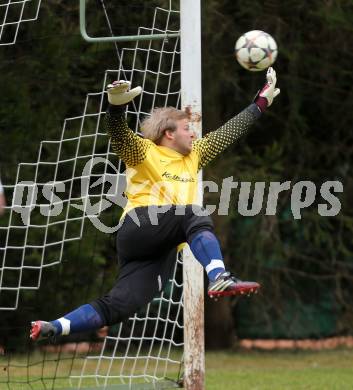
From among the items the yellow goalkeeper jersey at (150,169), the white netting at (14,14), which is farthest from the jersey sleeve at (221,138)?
the white netting at (14,14)

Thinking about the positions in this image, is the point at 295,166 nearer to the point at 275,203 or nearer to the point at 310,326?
the point at 275,203

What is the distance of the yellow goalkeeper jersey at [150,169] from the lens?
238 inches

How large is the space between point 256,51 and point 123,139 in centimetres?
128

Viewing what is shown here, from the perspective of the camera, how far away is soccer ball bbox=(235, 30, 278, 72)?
22.4 feet

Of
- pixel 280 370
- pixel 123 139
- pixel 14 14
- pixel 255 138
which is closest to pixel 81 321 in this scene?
pixel 123 139

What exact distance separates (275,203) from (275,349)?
6.25ft

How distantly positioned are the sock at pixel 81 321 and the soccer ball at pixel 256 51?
198cm

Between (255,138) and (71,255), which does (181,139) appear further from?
(255,138)

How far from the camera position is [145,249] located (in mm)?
6066

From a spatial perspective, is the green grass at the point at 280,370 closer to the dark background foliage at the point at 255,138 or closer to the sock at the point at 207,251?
the dark background foliage at the point at 255,138

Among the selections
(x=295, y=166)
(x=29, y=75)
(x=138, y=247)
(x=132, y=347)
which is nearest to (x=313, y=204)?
(x=295, y=166)

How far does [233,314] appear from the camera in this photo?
13766mm

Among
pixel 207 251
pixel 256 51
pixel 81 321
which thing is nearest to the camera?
pixel 207 251

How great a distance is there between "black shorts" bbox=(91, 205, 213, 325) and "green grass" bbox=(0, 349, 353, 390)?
7.47 feet
